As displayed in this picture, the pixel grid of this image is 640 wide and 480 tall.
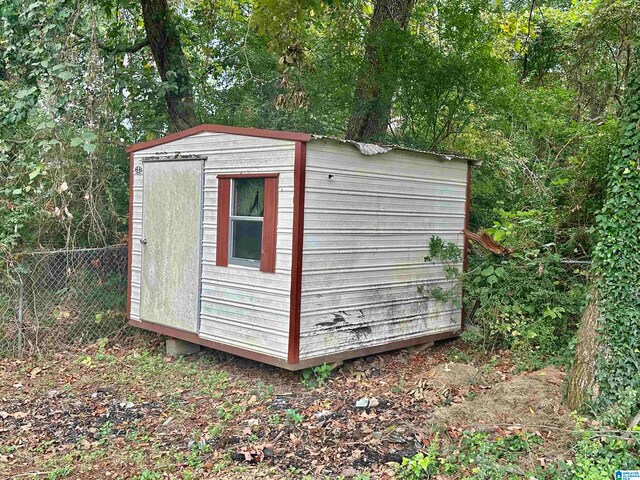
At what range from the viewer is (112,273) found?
817 centimetres

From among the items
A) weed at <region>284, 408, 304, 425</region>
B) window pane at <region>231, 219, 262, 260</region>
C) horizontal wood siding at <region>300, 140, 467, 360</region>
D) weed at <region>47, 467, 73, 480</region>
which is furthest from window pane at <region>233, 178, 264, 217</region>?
weed at <region>47, 467, 73, 480</region>

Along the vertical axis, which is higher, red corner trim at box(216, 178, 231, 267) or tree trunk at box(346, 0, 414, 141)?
tree trunk at box(346, 0, 414, 141)

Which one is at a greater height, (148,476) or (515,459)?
(515,459)

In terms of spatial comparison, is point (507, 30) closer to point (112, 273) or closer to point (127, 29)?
point (127, 29)

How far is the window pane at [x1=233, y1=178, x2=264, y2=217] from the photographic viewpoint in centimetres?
608

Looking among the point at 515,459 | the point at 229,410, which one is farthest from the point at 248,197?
the point at 515,459

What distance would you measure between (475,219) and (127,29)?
264 inches

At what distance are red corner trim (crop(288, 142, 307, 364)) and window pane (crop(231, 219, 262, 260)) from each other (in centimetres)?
53

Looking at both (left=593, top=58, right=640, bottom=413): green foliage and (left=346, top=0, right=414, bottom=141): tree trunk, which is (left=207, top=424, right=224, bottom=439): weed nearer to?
(left=593, top=58, right=640, bottom=413): green foliage

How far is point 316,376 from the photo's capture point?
6.14 meters

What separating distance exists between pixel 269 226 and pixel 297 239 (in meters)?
0.40

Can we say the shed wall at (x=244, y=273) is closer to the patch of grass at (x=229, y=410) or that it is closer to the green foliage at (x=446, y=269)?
the patch of grass at (x=229, y=410)

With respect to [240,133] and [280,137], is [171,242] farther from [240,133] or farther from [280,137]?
[280,137]

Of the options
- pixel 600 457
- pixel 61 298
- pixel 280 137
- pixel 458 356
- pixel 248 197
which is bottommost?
pixel 458 356
